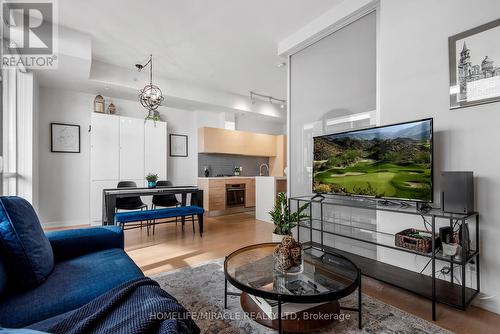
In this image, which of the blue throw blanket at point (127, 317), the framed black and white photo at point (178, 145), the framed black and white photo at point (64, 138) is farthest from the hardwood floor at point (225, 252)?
the framed black and white photo at point (64, 138)

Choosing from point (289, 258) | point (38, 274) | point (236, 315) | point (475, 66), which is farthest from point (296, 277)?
point (475, 66)

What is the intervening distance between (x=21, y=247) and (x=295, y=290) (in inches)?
60.0

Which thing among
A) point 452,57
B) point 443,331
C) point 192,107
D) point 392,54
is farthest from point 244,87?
point 443,331

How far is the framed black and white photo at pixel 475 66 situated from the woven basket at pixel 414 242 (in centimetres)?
111

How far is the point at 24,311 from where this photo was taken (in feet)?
3.53

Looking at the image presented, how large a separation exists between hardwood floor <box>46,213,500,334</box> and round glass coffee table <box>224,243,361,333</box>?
0.68 meters

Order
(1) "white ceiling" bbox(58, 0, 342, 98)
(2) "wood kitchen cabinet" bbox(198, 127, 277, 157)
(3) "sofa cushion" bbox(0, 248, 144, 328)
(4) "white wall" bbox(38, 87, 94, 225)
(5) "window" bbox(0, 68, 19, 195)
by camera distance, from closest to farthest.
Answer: (3) "sofa cushion" bbox(0, 248, 144, 328)
(1) "white ceiling" bbox(58, 0, 342, 98)
(5) "window" bbox(0, 68, 19, 195)
(4) "white wall" bbox(38, 87, 94, 225)
(2) "wood kitchen cabinet" bbox(198, 127, 277, 157)

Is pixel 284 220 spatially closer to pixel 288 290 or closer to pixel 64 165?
pixel 288 290

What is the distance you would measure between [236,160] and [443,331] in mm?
5531

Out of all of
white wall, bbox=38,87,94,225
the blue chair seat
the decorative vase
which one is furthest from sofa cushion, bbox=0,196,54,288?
white wall, bbox=38,87,94,225

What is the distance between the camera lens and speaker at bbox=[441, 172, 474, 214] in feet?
5.84

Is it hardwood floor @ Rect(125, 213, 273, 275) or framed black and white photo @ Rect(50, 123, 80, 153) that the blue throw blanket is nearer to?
hardwood floor @ Rect(125, 213, 273, 275)

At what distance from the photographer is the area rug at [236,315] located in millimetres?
1615

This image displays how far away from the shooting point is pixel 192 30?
327 cm
